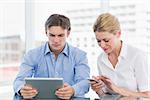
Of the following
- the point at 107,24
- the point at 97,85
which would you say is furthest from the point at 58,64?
the point at 107,24

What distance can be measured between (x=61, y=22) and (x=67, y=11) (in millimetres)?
1562

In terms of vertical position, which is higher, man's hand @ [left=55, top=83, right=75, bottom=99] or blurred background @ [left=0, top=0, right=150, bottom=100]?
blurred background @ [left=0, top=0, right=150, bottom=100]

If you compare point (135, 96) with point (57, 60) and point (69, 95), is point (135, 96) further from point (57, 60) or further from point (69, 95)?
point (57, 60)

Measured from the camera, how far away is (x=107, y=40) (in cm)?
182

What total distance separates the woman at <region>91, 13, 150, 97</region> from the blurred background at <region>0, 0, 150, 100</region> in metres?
1.23

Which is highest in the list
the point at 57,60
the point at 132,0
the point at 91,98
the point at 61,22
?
the point at 132,0

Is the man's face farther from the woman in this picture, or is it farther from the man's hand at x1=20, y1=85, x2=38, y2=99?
the man's hand at x1=20, y1=85, x2=38, y2=99

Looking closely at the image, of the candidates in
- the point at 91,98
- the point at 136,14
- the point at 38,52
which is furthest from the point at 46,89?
the point at 136,14

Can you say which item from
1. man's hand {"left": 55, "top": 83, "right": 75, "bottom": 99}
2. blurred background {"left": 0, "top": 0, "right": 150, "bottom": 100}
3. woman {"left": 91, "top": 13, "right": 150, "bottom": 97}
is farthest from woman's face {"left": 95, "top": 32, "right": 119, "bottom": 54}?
blurred background {"left": 0, "top": 0, "right": 150, "bottom": 100}

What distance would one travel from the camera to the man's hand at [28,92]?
5.40ft

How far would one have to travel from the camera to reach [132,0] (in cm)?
347

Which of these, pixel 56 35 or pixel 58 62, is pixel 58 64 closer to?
pixel 58 62

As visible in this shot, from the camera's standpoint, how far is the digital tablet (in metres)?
1.63

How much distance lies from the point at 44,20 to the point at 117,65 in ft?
5.25
